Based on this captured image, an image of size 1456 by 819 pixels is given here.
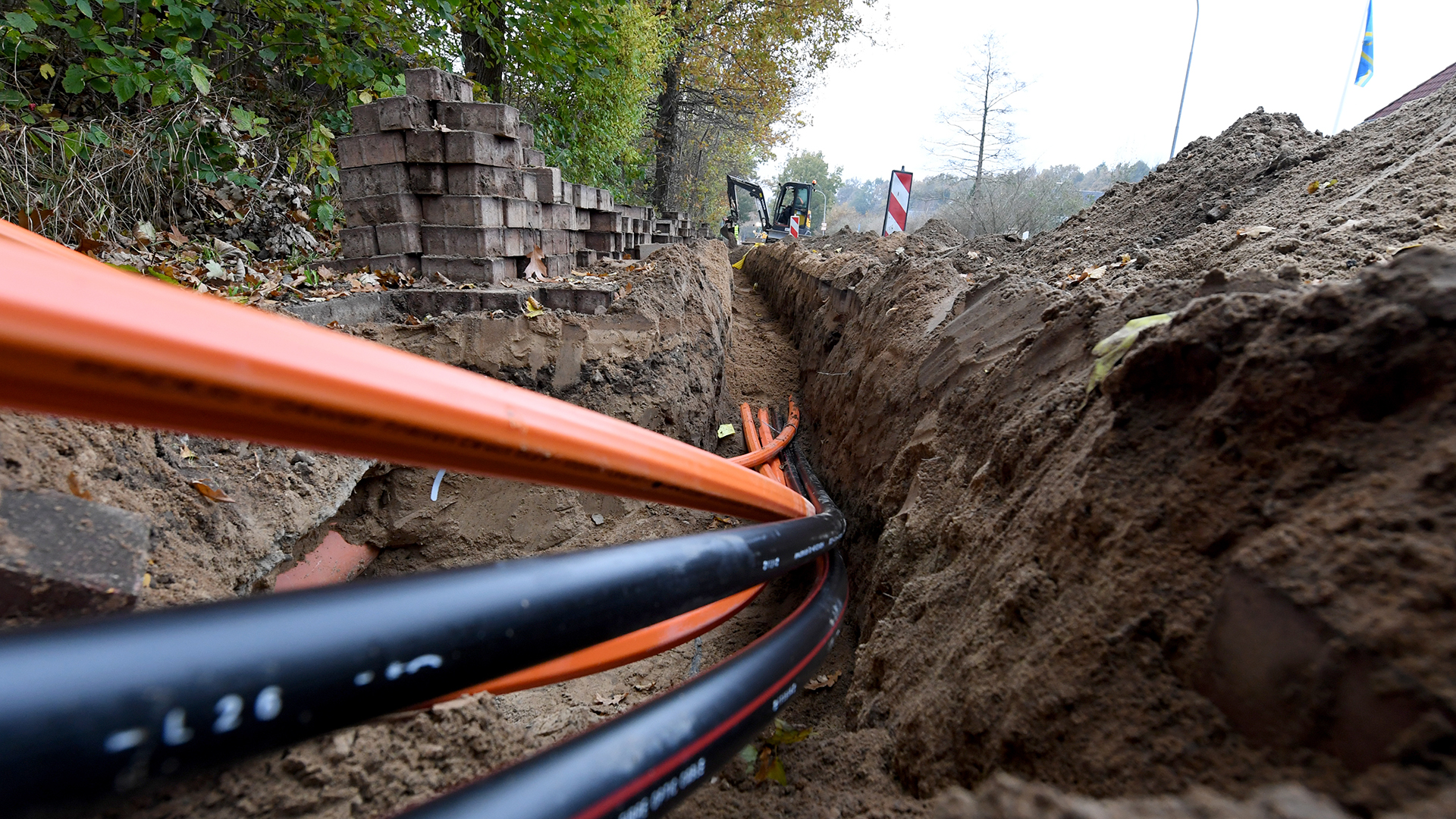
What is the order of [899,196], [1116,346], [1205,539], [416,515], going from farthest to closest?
[899,196] < [416,515] < [1116,346] < [1205,539]

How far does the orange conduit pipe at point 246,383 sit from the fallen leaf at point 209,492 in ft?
4.80

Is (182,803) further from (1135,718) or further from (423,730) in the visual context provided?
(1135,718)

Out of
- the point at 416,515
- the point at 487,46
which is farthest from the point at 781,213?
the point at 416,515

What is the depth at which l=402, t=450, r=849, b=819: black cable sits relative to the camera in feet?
2.51

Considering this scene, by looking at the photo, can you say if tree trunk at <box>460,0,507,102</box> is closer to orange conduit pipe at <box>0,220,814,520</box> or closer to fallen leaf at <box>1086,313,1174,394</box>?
orange conduit pipe at <box>0,220,814,520</box>

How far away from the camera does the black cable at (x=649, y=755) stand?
77 cm

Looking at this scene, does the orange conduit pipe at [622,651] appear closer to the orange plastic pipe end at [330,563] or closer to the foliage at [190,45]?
the orange plastic pipe end at [330,563]

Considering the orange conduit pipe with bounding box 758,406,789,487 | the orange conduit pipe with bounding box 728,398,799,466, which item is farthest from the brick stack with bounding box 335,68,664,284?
the orange conduit pipe with bounding box 728,398,799,466

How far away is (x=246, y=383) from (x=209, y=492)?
5.67 feet

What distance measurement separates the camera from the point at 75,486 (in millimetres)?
1586

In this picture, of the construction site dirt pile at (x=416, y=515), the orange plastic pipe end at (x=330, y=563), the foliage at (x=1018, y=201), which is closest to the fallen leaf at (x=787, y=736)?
the construction site dirt pile at (x=416, y=515)

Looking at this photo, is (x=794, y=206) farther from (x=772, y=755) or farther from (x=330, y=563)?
(x=772, y=755)

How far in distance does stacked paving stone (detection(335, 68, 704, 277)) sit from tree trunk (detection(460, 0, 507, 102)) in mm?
3894

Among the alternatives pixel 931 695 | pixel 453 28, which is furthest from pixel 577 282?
pixel 453 28
